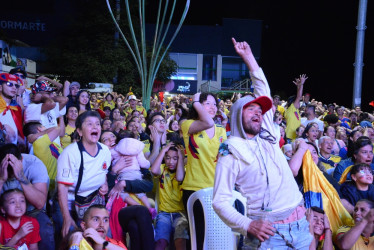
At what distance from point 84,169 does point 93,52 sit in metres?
24.5

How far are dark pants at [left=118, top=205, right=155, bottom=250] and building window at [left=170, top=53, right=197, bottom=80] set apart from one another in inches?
1241

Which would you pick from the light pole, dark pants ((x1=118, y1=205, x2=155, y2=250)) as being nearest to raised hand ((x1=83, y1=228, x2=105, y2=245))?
dark pants ((x1=118, y1=205, x2=155, y2=250))

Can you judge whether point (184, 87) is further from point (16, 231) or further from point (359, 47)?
point (16, 231)

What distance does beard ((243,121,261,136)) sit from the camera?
2.89 metres

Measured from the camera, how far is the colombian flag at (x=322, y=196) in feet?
14.9

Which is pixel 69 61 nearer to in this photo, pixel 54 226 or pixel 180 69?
pixel 180 69

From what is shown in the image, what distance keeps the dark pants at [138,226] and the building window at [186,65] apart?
31.5 meters

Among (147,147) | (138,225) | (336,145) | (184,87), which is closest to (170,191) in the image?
(138,225)

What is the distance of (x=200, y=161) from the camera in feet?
15.2

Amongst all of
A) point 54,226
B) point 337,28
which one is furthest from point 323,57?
point 54,226

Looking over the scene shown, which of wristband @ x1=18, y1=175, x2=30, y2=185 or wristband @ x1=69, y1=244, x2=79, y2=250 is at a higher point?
wristband @ x1=18, y1=175, x2=30, y2=185

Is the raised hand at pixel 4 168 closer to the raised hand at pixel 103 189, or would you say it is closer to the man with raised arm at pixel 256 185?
the raised hand at pixel 103 189

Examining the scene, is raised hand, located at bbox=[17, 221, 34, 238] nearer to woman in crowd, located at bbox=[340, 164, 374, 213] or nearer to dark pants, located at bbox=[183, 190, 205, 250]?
dark pants, located at bbox=[183, 190, 205, 250]

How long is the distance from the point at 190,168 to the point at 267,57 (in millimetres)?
27897
